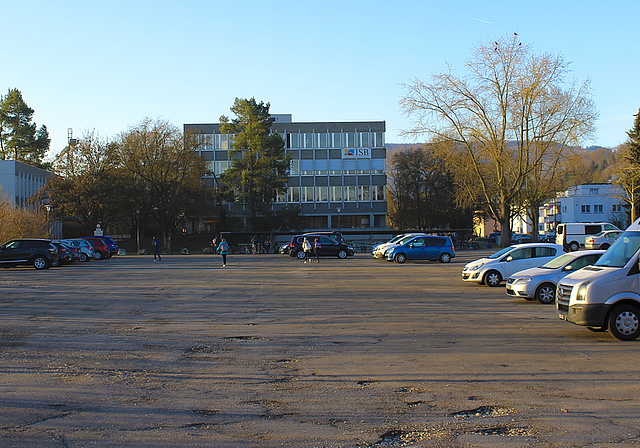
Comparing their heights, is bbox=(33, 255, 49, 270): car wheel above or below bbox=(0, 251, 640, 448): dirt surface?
above

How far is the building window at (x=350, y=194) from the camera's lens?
84812 millimetres

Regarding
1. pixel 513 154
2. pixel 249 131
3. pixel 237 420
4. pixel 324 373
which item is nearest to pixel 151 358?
pixel 324 373

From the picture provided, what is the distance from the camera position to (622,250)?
1070cm

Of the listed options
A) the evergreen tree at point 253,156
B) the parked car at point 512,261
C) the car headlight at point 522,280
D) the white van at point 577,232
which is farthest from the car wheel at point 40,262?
the white van at point 577,232

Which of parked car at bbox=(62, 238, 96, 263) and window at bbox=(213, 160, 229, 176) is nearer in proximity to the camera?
parked car at bbox=(62, 238, 96, 263)

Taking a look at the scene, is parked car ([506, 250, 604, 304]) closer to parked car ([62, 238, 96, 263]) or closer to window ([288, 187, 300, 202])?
parked car ([62, 238, 96, 263])

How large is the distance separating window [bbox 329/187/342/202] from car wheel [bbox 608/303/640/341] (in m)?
75.0

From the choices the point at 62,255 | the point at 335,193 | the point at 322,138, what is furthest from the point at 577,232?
the point at 62,255

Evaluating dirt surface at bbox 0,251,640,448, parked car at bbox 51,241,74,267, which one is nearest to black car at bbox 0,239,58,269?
parked car at bbox 51,241,74,267

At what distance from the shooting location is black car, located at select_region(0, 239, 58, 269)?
31.8 m

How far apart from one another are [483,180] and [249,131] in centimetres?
2784

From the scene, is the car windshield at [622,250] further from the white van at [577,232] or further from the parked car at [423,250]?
the white van at [577,232]

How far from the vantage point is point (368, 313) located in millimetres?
13750

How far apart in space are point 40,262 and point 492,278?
83.0 ft
